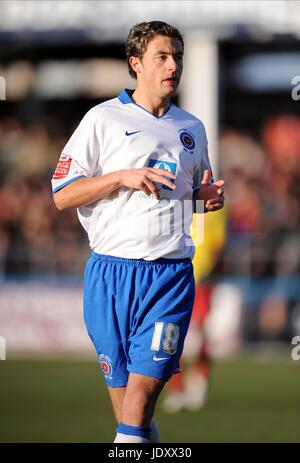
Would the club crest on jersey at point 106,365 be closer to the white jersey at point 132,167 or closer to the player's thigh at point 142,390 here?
the player's thigh at point 142,390

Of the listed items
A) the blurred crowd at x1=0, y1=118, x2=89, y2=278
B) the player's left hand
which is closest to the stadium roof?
the blurred crowd at x1=0, y1=118, x2=89, y2=278

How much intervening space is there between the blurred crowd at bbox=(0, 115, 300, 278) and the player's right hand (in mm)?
11064

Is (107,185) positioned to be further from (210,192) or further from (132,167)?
(210,192)

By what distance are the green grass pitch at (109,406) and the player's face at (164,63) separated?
12.4 ft

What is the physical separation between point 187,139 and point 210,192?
0.32 m

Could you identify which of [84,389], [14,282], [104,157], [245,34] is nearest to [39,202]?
[14,282]

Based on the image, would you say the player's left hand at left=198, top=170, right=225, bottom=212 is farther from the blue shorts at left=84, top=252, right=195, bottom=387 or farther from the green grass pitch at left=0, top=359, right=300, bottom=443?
the green grass pitch at left=0, top=359, right=300, bottom=443

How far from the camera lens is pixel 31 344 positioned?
59.1ft

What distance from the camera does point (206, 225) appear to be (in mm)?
12547

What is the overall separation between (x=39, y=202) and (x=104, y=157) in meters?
13.9

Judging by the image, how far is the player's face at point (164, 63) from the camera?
5852 mm

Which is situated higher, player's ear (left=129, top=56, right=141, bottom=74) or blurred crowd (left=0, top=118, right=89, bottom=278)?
player's ear (left=129, top=56, right=141, bottom=74)

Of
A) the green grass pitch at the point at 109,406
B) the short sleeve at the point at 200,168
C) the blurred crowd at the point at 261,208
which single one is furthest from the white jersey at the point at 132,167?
the blurred crowd at the point at 261,208

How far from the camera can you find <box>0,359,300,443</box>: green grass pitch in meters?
9.26
